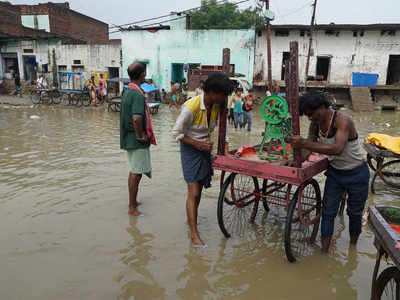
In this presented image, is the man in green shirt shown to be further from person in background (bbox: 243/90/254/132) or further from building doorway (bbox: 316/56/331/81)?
building doorway (bbox: 316/56/331/81)

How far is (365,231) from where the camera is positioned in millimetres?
3750

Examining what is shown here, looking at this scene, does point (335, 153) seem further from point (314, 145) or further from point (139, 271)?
point (139, 271)

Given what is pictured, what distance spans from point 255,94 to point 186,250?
61.9 ft

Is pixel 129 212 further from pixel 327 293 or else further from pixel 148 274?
pixel 327 293

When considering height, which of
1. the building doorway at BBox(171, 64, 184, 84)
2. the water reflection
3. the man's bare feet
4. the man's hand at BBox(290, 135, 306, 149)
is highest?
the building doorway at BBox(171, 64, 184, 84)

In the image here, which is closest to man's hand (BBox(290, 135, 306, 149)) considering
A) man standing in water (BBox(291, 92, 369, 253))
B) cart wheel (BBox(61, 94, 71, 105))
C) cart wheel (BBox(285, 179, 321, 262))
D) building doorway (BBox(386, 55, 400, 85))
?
man standing in water (BBox(291, 92, 369, 253))

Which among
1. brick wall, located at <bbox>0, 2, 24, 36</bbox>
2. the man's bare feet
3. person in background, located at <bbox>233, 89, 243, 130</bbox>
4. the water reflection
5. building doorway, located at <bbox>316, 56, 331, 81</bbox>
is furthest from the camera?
brick wall, located at <bbox>0, 2, 24, 36</bbox>

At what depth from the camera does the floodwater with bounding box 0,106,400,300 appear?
266cm

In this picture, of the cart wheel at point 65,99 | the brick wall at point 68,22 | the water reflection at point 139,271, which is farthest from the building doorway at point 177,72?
the water reflection at point 139,271

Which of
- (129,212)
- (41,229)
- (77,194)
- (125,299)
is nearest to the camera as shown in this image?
(125,299)

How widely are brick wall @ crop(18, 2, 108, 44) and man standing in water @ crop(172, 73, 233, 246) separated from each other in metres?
31.1

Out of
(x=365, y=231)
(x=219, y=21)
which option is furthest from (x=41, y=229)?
(x=219, y=21)

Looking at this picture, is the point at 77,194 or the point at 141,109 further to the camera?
the point at 77,194

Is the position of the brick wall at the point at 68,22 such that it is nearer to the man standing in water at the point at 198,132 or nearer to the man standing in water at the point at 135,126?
the man standing in water at the point at 135,126
